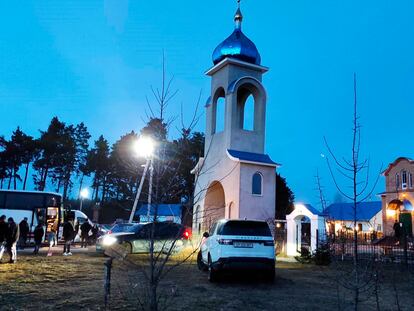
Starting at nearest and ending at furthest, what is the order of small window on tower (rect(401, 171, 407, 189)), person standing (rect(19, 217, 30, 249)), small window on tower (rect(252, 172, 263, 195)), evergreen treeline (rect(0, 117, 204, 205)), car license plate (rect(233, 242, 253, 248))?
car license plate (rect(233, 242, 253, 248)) → person standing (rect(19, 217, 30, 249)) → small window on tower (rect(252, 172, 263, 195)) → small window on tower (rect(401, 171, 407, 189)) → evergreen treeline (rect(0, 117, 204, 205))

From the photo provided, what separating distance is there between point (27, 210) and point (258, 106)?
17121mm

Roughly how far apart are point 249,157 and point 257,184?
193cm

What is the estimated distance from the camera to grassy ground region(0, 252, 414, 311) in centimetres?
839

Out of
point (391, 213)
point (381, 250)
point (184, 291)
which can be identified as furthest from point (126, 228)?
point (391, 213)

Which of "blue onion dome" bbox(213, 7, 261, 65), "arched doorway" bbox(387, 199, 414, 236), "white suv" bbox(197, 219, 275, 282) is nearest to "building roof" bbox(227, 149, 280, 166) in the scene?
"blue onion dome" bbox(213, 7, 261, 65)

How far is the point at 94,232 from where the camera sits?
30.3 metres

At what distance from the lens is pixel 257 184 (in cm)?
2839

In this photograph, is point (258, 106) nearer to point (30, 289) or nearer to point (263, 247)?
point (263, 247)

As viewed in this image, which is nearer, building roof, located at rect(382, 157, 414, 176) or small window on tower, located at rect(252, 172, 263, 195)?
small window on tower, located at rect(252, 172, 263, 195)

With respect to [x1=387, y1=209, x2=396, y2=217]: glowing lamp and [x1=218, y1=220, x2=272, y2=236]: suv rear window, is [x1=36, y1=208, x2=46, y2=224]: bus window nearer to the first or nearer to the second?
[x1=218, y1=220, x2=272, y2=236]: suv rear window

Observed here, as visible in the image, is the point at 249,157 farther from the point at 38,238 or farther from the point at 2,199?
the point at 2,199

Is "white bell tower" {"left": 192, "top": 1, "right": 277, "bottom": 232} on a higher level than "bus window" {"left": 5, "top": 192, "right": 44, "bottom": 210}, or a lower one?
higher

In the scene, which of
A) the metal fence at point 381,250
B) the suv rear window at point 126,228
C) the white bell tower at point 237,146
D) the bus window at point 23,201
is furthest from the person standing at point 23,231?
the metal fence at point 381,250

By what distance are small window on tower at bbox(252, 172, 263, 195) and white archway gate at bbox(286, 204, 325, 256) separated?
5305 millimetres
